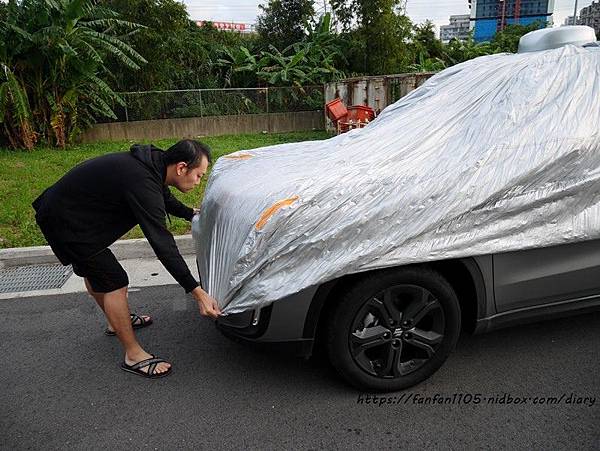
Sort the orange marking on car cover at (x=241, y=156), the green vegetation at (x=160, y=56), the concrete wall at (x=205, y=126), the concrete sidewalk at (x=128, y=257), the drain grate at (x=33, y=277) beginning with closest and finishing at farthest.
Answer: the orange marking on car cover at (x=241, y=156)
the drain grate at (x=33, y=277)
the concrete sidewalk at (x=128, y=257)
the green vegetation at (x=160, y=56)
the concrete wall at (x=205, y=126)

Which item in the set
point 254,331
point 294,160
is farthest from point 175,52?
point 254,331

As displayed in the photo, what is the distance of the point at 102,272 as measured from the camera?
9.03 feet

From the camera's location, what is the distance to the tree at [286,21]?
18.3 meters

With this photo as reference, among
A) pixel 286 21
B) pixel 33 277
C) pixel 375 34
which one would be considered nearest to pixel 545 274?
pixel 33 277

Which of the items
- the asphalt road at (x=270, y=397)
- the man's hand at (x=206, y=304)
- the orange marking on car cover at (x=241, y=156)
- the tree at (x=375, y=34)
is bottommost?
the asphalt road at (x=270, y=397)

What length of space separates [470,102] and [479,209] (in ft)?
3.03

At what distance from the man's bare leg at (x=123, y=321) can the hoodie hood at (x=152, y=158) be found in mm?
750

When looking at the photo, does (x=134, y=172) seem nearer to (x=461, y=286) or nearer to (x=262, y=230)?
(x=262, y=230)

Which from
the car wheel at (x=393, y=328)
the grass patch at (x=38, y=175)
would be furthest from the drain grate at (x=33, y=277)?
the car wheel at (x=393, y=328)

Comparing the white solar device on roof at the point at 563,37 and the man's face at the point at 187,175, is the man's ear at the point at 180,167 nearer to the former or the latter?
the man's face at the point at 187,175

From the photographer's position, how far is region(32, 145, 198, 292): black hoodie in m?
2.47

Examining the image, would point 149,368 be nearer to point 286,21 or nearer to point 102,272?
point 102,272

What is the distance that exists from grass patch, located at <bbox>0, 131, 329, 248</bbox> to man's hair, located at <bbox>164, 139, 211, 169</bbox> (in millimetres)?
2771

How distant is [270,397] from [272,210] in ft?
3.36
